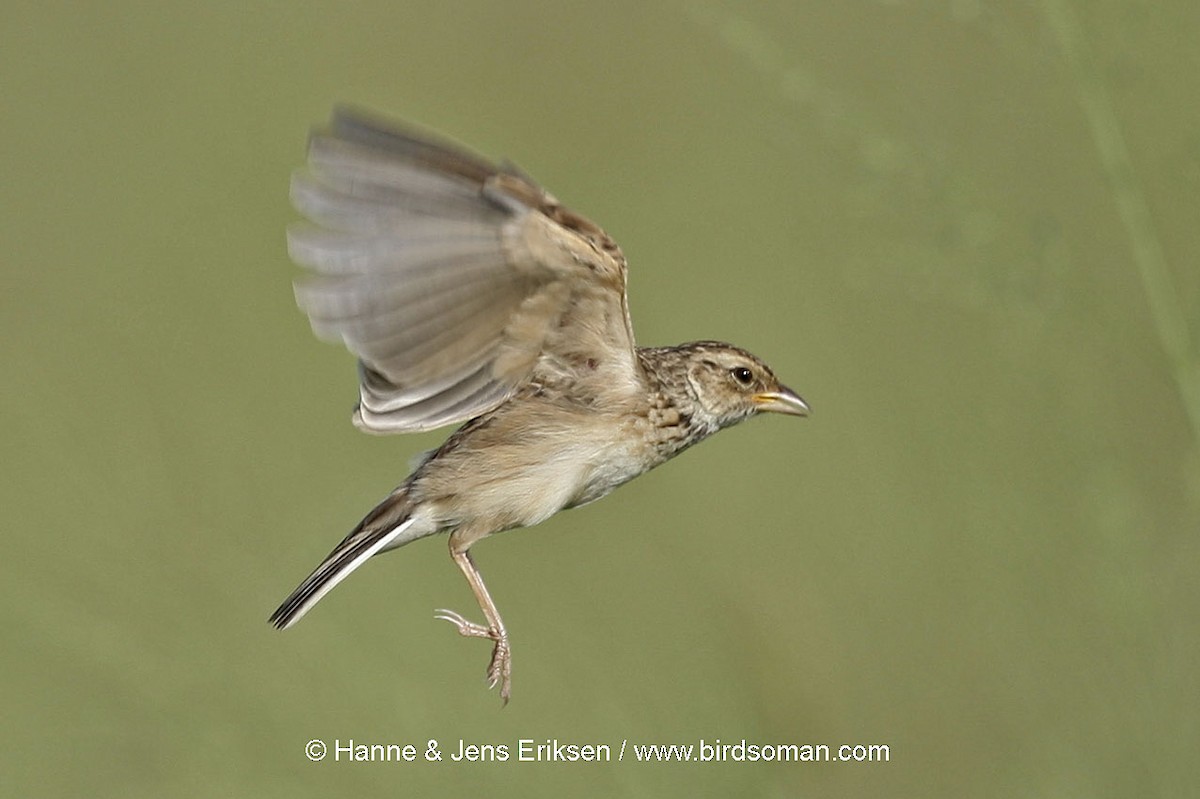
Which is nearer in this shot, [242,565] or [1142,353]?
[1142,353]

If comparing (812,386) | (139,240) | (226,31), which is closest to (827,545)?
(812,386)

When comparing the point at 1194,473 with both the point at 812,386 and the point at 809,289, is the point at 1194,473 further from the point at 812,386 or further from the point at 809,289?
the point at 809,289

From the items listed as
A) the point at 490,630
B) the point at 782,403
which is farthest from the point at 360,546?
the point at 782,403

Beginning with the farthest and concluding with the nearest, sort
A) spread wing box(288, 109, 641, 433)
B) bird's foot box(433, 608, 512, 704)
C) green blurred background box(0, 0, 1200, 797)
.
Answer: bird's foot box(433, 608, 512, 704) < spread wing box(288, 109, 641, 433) < green blurred background box(0, 0, 1200, 797)

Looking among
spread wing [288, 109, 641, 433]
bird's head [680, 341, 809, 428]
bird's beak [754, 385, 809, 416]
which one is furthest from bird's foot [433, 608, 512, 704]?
bird's beak [754, 385, 809, 416]

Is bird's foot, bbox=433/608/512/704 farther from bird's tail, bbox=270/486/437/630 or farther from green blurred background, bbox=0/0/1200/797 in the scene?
bird's tail, bbox=270/486/437/630
